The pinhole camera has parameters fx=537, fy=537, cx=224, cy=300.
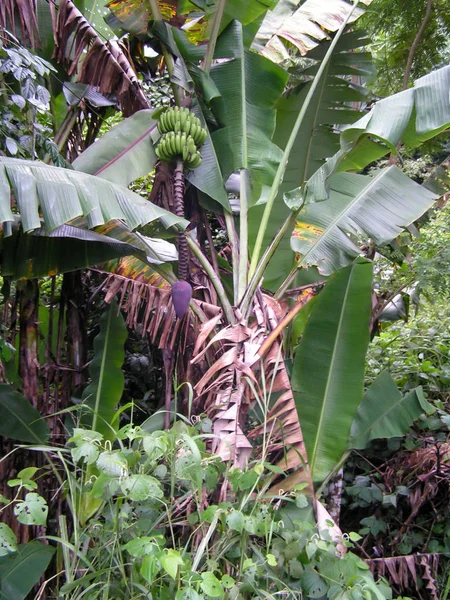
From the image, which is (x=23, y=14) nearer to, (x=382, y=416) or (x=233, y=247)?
(x=233, y=247)

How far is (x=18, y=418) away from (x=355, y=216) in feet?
6.38

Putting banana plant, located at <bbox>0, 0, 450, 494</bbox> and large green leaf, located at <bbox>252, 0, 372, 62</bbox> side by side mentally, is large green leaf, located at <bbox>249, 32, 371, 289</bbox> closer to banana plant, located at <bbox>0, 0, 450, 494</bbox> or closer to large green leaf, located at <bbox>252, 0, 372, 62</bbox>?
banana plant, located at <bbox>0, 0, 450, 494</bbox>

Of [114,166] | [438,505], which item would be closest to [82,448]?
[114,166]

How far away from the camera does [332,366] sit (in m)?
2.65

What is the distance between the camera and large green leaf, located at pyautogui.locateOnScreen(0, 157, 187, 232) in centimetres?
194

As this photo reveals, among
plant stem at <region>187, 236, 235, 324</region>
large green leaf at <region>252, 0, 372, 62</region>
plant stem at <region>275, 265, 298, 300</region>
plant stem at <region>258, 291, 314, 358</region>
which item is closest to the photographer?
plant stem at <region>258, 291, 314, 358</region>

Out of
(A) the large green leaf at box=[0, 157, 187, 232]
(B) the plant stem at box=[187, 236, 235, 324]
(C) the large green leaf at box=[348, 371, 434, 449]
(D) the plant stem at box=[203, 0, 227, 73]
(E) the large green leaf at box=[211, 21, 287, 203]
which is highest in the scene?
(D) the plant stem at box=[203, 0, 227, 73]

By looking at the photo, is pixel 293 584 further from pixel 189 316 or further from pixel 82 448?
pixel 189 316

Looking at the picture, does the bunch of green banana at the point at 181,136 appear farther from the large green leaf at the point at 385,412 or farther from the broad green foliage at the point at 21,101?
the large green leaf at the point at 385,412

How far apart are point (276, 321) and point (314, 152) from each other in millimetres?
1238

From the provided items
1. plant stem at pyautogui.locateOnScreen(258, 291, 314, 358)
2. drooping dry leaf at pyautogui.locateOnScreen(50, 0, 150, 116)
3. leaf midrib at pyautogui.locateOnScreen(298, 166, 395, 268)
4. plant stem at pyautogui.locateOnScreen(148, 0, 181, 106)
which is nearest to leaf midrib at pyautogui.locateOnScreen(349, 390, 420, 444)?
plant stem at pyautogui.locateOnScreen(258, 291, 314, 358)

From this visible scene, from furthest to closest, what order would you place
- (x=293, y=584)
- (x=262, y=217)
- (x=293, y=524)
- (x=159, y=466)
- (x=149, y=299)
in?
1. (x=262, y=217)
2. (x=149, y=299)
3. (x=293, y=524)
4. (x=293, y=584)
5. (x=159, y=466)

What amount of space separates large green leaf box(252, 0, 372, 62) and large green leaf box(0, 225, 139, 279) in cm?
174

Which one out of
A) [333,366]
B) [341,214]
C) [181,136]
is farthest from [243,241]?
[333,366]
